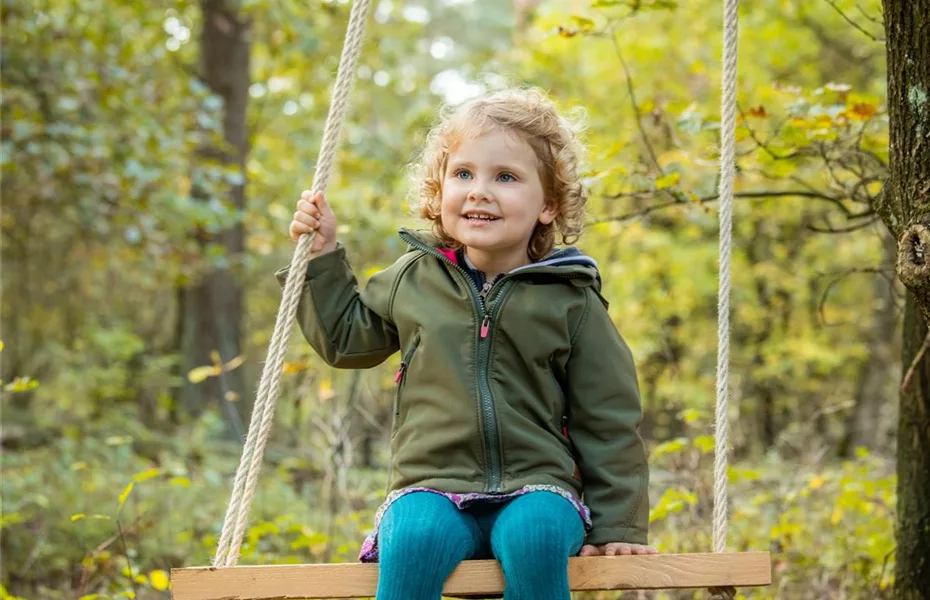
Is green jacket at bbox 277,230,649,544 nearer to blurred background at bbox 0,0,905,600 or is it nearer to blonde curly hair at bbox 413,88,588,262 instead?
blonde curly hair at bbox 413,88,588,262

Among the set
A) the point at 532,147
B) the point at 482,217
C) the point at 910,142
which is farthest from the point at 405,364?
the point at 910,142

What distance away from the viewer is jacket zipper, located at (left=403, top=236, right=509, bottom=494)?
2.26 m

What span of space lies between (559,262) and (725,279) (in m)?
0.39

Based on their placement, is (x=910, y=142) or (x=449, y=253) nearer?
(x=910, y=142)

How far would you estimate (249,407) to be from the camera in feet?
29.2

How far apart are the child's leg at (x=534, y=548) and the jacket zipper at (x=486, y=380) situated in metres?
0.10

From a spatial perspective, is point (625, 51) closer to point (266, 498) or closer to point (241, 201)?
point (241, 201)

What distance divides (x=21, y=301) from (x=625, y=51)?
5.97 m

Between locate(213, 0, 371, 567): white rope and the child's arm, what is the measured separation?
0.08 metres

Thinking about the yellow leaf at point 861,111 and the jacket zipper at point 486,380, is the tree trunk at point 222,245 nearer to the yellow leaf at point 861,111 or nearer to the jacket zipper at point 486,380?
the yellow leaf at point 861,111

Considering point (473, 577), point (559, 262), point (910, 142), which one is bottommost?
point (473, 577)

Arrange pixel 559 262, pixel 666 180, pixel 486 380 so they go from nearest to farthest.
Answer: pixel 486 380 → pixel 559 262 → pixel 666 180

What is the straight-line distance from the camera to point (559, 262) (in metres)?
2.44

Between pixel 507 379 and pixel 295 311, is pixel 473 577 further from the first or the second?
pixel 295 311
